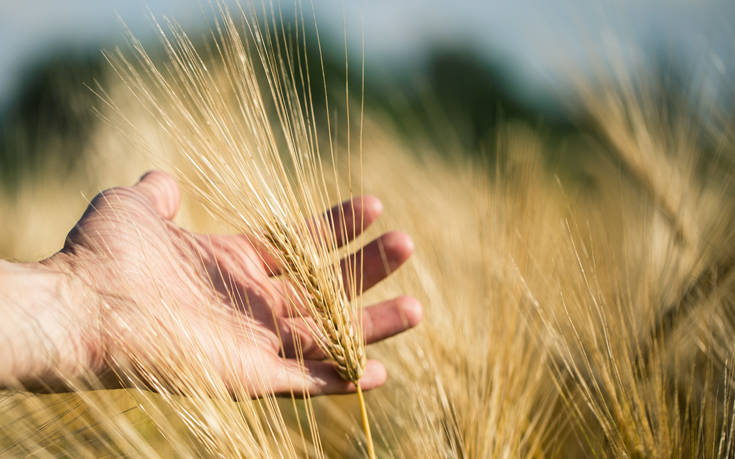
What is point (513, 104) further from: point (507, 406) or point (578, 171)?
point (507, 406)

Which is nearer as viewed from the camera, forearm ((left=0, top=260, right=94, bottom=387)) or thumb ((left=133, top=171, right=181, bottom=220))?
forearm ((left=0, top=260, right=94, bottom=387))

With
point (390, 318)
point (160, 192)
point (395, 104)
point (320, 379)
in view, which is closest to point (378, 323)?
point (390, 318)

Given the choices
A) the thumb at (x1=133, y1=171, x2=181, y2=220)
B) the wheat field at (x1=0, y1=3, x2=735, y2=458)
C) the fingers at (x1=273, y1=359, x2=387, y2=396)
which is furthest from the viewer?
the thumb at (x1=133, y1=171, x2=181, y2=220)

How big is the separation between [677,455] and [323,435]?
27.2 inches

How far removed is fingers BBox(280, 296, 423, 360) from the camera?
3.15 ft

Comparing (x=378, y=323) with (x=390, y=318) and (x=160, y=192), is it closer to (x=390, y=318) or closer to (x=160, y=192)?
(x=390, y=318)

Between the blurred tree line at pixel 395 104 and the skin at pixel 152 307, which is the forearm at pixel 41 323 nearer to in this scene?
the skin at pixel 152 307

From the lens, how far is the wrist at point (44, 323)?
2.50 ft

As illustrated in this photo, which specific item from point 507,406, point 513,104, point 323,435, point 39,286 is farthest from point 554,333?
point 513,104

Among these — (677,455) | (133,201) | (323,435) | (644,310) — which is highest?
(133,201)

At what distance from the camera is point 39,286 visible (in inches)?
32.9

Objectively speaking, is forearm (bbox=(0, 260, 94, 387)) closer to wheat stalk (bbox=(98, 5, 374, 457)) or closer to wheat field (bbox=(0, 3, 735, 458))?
wheat field (bbox=(0, 3, 735, 458))

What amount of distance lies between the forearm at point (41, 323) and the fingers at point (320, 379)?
340 millimetres

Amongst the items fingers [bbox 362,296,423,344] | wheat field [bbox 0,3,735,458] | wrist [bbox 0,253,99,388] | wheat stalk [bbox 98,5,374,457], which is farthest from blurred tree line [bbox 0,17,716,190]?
wrist [bbox 0,253,99,388]
